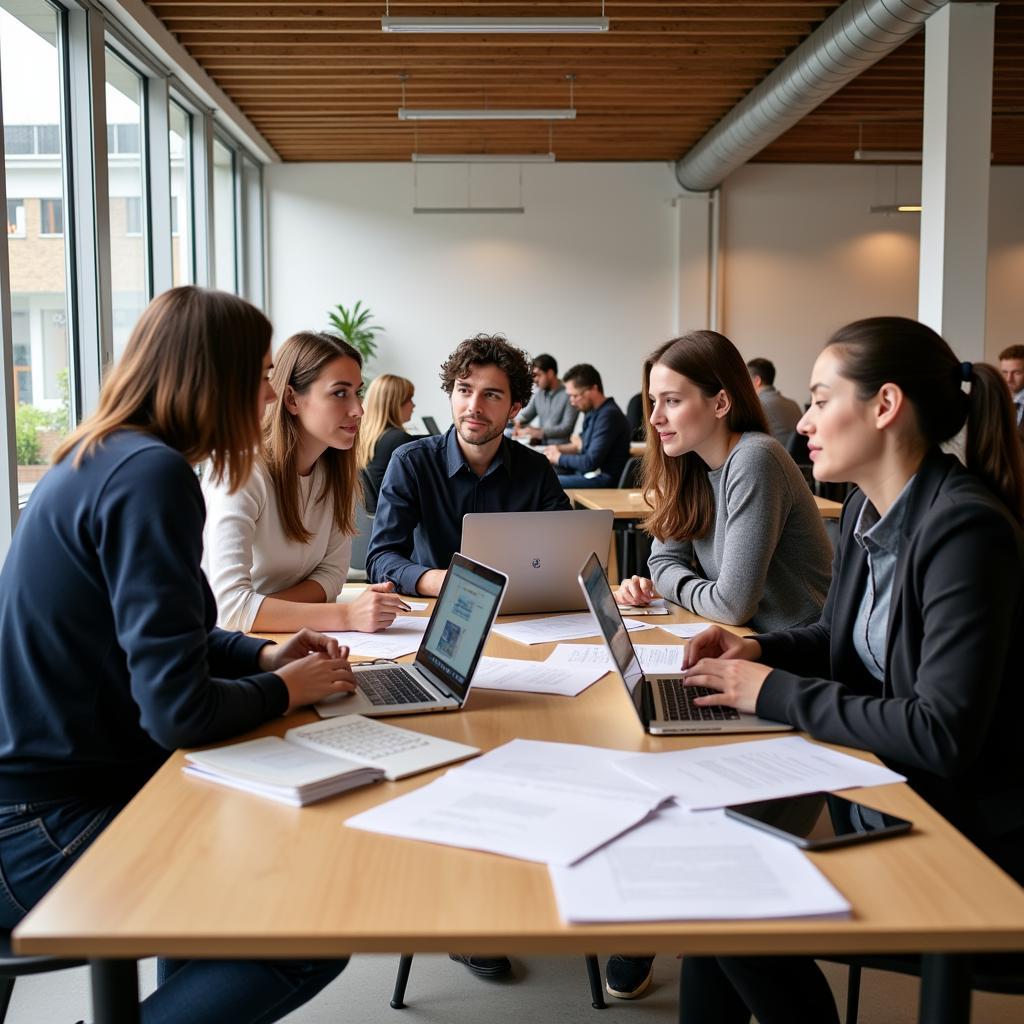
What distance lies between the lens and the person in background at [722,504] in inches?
98.1

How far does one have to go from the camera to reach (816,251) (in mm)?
11266

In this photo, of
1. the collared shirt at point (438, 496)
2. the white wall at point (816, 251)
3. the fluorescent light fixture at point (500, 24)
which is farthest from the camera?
the white wall at point (816, 251)

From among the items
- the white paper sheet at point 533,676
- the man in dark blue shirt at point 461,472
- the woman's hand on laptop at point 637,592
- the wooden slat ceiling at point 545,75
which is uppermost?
the wooden slat ceiling at point 545,75

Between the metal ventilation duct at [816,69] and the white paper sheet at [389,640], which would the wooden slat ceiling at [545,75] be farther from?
the white paper sheet at [389,640]

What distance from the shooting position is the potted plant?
422 inches

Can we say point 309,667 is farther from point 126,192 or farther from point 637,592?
point 126,192

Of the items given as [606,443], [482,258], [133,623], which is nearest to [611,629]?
[133,623]

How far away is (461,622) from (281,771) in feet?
1.72

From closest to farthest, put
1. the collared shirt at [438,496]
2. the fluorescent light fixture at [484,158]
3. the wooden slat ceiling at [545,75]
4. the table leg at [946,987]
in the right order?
1. the table leg at [946,987]
2. the collared shirt at [438,496]
3. the wooden slat ceiling at [545,75]
4. the fluorescent light fixture at [484,158]

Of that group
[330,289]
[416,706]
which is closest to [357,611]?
[416,706]

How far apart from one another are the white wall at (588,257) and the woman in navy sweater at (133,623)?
377 inches

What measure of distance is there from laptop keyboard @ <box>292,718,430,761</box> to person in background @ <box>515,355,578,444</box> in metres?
7.83

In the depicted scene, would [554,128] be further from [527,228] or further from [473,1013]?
[473,1013]

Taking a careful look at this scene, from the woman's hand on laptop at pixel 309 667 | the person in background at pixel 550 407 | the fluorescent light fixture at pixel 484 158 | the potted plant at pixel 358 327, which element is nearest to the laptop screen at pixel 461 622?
the woman's hand on laptop at pixel 309 667
